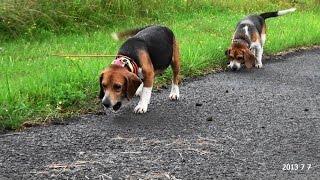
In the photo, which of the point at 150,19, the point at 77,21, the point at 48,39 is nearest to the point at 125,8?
the point at 150,19

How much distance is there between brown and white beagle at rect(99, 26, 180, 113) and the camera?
5.77 meters

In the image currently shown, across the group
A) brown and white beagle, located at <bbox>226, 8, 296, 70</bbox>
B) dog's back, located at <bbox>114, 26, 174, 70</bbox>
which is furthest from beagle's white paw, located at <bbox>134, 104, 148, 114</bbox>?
brown and white beagle, located at <bbox>226, 8, 296, 70</bbox>

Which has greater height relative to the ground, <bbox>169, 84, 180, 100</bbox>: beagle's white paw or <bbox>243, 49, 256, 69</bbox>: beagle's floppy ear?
<bbox>169, 84, 180, 100</bbox>: beagle's white paw

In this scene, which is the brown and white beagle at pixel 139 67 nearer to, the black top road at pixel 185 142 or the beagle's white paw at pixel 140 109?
the beagle's white paw at pixel 140 109

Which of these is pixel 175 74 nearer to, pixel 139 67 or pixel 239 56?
pixel 139 67

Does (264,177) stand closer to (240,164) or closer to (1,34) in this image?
(240,164)

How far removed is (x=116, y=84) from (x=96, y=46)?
4073 millimetres

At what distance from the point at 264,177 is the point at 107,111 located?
2466mm

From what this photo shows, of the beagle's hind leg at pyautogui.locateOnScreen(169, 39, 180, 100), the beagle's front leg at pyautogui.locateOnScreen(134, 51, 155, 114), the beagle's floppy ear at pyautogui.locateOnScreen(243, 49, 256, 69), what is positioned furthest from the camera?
the beagle's floppy ear at pyautogui.locateOnScreen(243, 49, 256, 69)

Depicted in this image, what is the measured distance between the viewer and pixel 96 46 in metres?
9.68

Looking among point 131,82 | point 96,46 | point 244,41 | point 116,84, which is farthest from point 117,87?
point 244,41

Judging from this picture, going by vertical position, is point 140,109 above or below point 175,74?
below

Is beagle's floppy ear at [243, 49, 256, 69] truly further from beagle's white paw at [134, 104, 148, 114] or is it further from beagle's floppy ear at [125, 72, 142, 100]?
beagle's floppy ear at [125, 72, 142, 100]

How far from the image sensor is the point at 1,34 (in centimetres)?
1038
